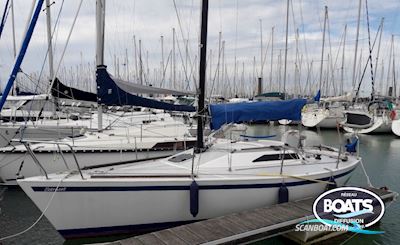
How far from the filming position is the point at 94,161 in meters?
A: 11.0

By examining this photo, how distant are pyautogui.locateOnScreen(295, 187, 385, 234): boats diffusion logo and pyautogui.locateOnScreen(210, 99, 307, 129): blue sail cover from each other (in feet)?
7.65

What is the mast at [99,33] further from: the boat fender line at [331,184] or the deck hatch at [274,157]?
the boat fender line at [331,184]

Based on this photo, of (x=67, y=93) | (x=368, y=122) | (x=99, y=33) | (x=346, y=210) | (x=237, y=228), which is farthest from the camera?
(x=368, y=122)

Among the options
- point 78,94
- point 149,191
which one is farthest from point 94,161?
point 149,191

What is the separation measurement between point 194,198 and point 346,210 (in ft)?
12.0

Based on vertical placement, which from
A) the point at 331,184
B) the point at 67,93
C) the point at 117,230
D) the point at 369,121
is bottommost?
the point at 117,230

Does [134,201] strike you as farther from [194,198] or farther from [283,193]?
[283,193]

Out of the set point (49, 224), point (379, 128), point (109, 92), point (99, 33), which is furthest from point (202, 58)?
point (379, 128)

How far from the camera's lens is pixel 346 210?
766 centimetres

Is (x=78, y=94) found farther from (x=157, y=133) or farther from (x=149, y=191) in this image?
(x=149, y=191)

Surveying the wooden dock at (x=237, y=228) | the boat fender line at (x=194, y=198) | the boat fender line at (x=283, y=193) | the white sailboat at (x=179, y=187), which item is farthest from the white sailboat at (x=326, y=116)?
the boat fender line at (x=194, y=198)

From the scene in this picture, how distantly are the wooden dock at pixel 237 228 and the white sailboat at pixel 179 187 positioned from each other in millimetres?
421

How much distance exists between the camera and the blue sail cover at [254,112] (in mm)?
8672

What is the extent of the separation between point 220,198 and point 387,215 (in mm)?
5103
